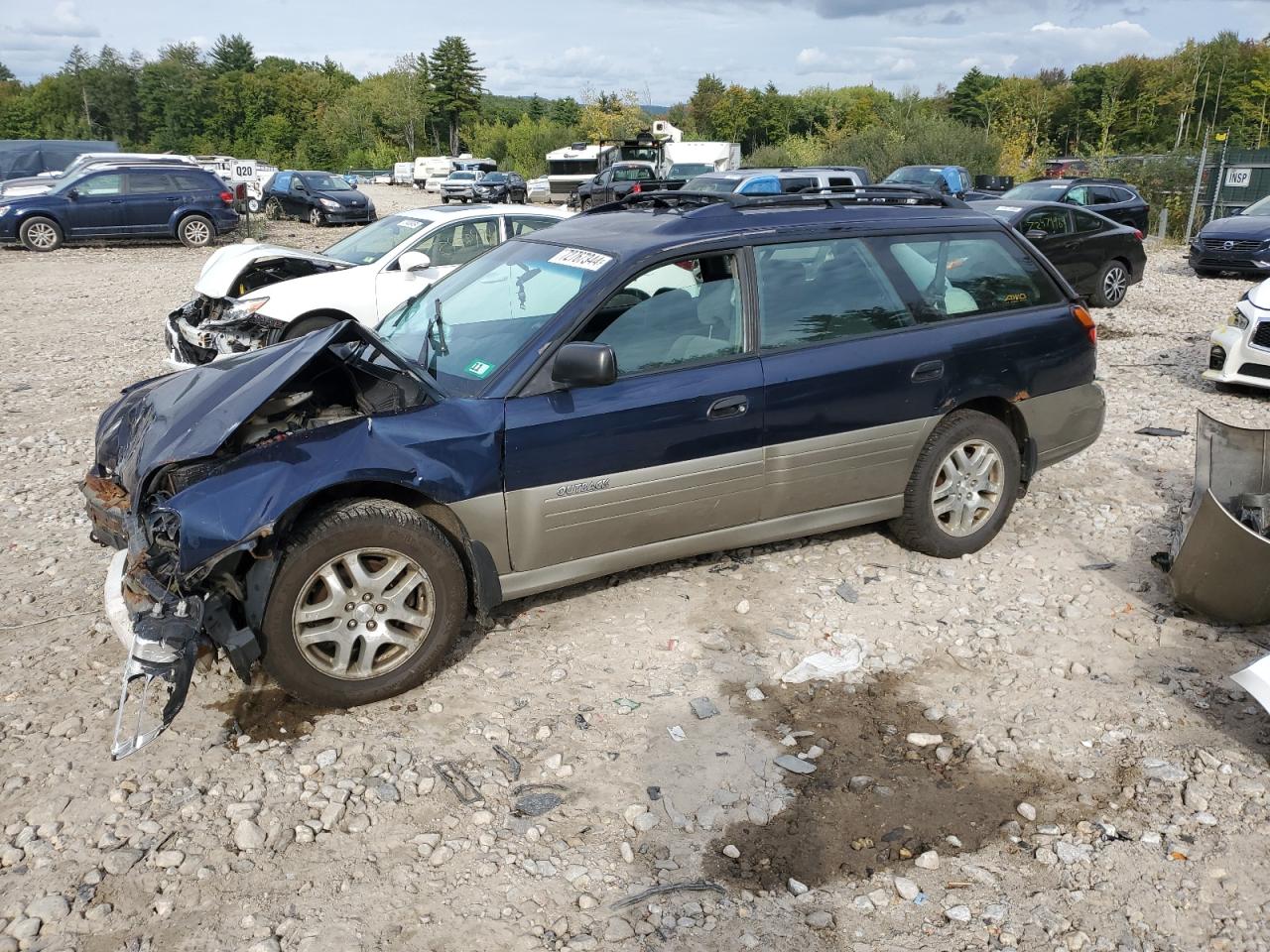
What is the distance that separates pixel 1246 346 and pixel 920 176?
1391 centimetres

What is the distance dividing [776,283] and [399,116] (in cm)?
8316

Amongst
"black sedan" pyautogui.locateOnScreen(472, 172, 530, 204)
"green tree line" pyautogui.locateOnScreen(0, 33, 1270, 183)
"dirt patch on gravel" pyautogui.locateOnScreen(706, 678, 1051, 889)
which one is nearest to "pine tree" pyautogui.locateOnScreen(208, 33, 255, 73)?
"green tree line" pyautogui.locateOnScreen(0, 33, 1270, 183)

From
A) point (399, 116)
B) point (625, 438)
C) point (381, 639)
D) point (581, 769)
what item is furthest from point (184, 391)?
point (399, 116)

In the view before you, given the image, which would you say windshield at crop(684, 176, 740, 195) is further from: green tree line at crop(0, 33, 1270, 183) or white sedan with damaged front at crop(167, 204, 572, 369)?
green tree line at crop(0, 33, 1270, 183)

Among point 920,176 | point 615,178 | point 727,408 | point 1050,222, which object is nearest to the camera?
point 727,408

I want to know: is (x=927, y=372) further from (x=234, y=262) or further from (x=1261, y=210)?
(x=1261, y=210)

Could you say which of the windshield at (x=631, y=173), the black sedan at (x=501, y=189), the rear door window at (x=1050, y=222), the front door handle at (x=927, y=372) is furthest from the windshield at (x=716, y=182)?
the black sedan at (x=501, y=189)

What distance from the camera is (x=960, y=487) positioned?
5227mm

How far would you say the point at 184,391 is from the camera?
164 inches

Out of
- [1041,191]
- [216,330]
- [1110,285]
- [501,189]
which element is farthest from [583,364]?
[501,189]

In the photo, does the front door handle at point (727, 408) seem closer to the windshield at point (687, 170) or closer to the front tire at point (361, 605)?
the front tire at point (361, 605)

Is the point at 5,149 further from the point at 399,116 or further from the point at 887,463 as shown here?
the point at 399,116

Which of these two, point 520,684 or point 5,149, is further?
point 5,149

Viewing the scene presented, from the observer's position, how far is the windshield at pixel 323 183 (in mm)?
29422
